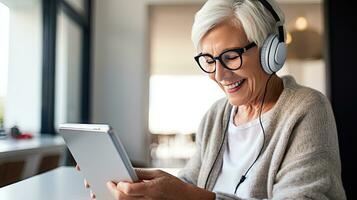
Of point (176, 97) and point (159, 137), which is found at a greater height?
point (176, 97)

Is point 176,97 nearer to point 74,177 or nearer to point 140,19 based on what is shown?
point 140,19

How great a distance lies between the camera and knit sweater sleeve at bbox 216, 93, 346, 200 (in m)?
0.74

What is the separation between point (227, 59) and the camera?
3.01 feet

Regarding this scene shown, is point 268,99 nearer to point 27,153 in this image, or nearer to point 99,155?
point 99,155

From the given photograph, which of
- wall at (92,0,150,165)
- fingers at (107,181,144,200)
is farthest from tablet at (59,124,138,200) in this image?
wall at (92,0,150,165)

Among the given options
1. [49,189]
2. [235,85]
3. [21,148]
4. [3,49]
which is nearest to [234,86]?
[235,85]

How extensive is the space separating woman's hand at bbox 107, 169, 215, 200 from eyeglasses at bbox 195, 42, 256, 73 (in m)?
0.33

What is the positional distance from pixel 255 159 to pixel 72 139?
1.43 feet

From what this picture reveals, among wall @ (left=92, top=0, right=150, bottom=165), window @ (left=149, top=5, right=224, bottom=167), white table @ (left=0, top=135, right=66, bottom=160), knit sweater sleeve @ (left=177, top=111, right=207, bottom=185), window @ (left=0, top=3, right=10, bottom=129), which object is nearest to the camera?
knit sweater sleeve @ (left=177, top=111, right=207, bottom=185)

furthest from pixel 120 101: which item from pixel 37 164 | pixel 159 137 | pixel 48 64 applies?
pixel 159 137

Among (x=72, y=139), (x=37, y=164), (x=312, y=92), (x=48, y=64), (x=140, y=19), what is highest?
(x=140, y=19)

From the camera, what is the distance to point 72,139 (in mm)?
784

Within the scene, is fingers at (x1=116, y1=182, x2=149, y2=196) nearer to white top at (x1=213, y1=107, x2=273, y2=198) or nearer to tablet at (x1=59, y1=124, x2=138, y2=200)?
tablet at (x1=59, y1=124, x2=138, y2=200)

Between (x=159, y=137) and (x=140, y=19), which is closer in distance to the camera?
(x=140, y=19)
